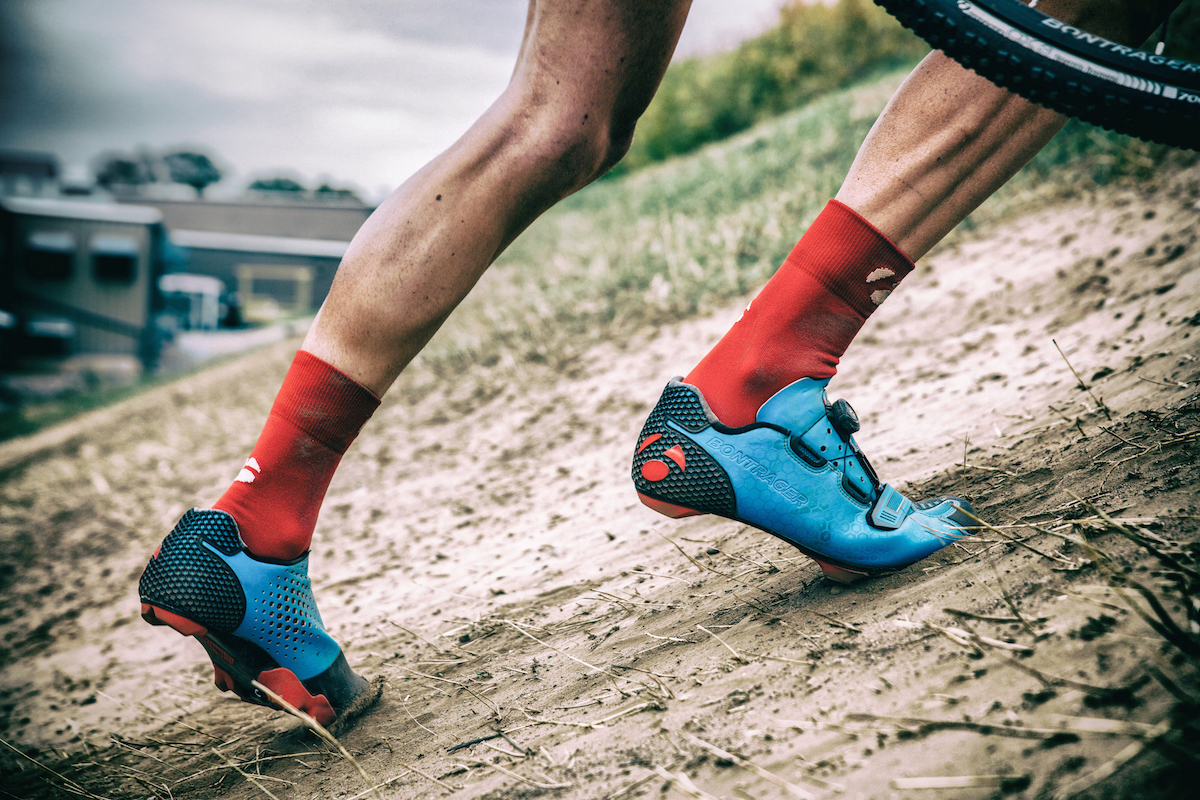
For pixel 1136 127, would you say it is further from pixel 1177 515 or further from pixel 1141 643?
pixel 1141 643

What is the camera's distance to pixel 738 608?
48.3 inches

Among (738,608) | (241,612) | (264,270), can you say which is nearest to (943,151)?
(738,608)

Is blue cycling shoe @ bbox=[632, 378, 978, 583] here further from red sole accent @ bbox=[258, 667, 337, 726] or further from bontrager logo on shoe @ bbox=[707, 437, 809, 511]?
red sole accent @ bbox=[258, 667, 337, 726]

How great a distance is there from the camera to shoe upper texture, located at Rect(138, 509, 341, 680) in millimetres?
1136

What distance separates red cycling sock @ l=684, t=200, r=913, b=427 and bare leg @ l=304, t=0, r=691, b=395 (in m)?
0.41

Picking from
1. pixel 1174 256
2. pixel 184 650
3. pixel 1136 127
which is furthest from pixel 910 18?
pixel 184 650

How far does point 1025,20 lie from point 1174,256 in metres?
1.86

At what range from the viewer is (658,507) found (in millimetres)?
1196

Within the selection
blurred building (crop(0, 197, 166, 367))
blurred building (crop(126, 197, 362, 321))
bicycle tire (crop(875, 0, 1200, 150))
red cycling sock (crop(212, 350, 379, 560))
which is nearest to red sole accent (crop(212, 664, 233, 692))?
red cycling sock (crop(212, 350, 379, 560))

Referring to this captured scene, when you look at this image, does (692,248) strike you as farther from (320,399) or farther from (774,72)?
(774,72)

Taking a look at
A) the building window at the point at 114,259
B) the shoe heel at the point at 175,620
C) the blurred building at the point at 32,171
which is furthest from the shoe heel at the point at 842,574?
the blurred building at the point at 32,171

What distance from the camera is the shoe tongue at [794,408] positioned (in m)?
1.16

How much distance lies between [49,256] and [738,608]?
48.7 ft

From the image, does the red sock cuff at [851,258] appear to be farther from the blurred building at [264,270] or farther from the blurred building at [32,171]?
the blurred building at [32,171]
